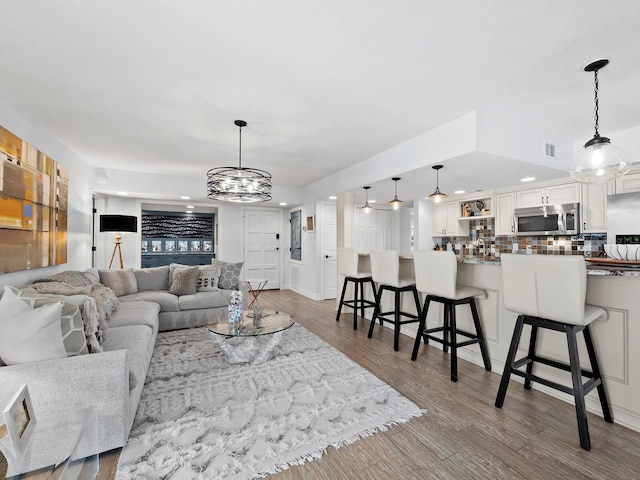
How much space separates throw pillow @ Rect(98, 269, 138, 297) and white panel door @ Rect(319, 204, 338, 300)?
3.22m

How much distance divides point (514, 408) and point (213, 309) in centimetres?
347

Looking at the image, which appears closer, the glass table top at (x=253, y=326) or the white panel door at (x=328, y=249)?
the glass table top at (x=253, y=326)

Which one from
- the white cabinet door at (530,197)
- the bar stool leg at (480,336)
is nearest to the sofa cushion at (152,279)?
the bar stool leg at (480,336)

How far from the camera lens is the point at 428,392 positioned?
2.37 m

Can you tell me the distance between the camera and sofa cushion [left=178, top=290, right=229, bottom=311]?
3.96 m

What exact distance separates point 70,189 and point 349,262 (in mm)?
3703

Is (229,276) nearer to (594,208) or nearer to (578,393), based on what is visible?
(578,393)

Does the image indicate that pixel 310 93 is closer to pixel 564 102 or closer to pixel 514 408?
pixel 564 102

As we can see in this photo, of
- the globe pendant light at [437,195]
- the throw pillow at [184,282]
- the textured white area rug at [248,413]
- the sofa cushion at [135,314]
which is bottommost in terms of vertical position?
the textured white area rug at [248,413]

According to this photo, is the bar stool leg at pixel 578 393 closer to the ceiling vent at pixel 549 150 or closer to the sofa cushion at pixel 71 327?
the ceiling vent at pixel 549 150

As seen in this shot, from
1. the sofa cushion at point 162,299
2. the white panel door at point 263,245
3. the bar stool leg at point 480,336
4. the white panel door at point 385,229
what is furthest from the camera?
the white panel door at point 263,245

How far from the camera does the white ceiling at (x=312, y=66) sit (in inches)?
64.6

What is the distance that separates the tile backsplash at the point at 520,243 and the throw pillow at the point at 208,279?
4.41m

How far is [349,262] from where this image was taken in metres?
4.30
